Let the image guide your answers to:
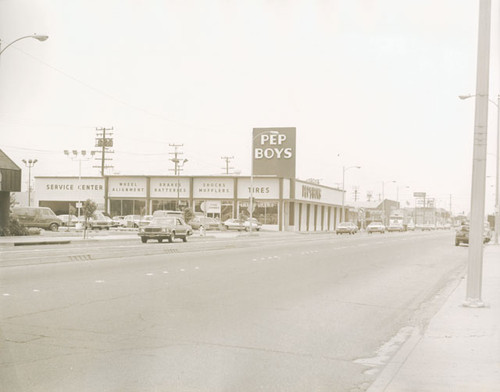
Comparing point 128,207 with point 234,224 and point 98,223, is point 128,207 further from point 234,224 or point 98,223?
point 98,223

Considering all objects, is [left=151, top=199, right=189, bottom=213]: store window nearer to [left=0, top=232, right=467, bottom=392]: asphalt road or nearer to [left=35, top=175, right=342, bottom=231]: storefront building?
[left=35, top=175, right=342, bottom=231]: storefront building

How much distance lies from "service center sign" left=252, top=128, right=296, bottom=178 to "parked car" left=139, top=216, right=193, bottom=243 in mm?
42175

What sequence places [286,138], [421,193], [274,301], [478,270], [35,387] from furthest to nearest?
[421,193] → [286,138] → [274,301] → [478,270] → [35,387]

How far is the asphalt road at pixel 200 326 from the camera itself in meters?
6.71

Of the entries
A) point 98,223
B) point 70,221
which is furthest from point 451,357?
point 70,221

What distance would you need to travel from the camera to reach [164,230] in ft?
118

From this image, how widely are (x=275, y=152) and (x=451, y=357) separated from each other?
73118 millimetres

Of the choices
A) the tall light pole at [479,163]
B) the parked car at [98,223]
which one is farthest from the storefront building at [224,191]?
the tall light pole at [479,163]

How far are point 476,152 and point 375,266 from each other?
1137cm

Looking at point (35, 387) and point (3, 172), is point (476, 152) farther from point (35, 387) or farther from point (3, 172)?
point (3, 172)

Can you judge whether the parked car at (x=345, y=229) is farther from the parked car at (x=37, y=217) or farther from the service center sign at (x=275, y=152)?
the parked car at (x=37, y=217)

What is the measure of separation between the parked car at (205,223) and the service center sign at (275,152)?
11.8 m

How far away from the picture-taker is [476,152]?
37.4 feet

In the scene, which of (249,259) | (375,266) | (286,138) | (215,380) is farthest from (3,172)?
(286,138)
